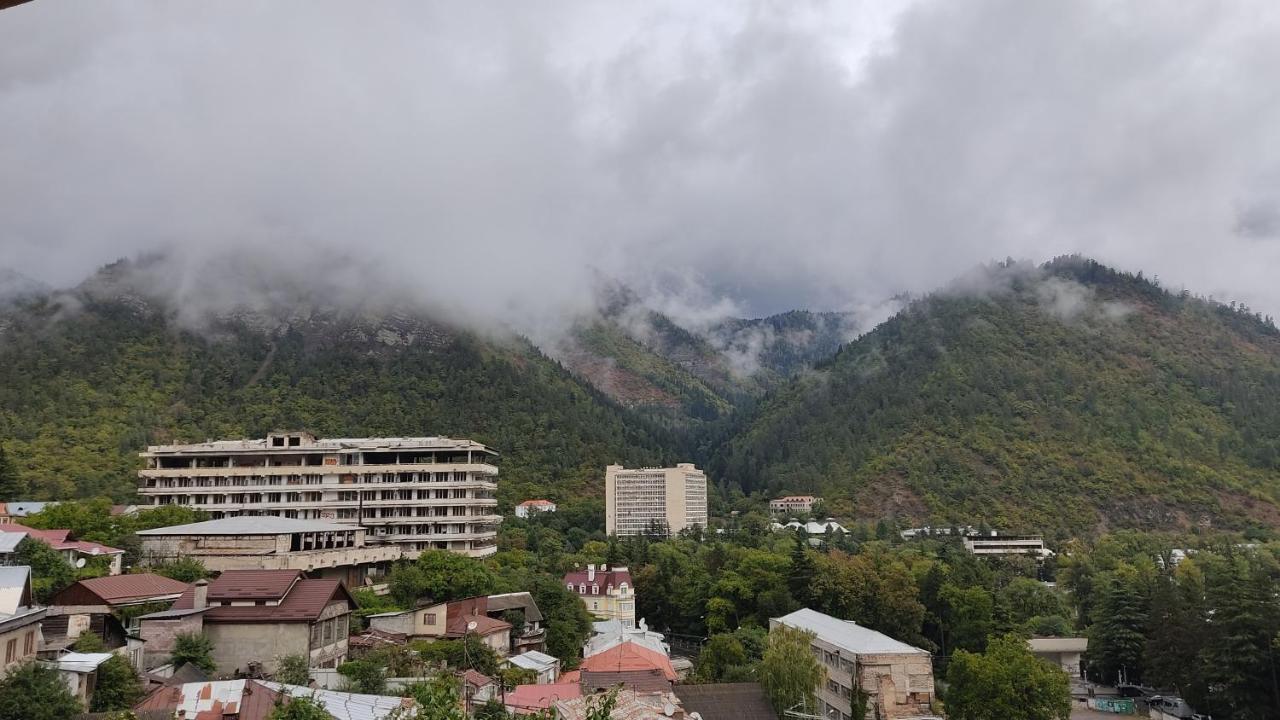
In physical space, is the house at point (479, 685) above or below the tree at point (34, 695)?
below

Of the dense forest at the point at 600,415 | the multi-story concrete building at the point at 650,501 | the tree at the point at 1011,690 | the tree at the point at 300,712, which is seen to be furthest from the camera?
the multi-story concrete building at the point at 650,501

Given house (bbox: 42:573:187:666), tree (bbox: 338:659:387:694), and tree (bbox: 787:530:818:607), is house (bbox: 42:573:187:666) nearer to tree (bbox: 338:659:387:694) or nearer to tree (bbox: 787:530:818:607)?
tree (bbox: 338:659:387:694)

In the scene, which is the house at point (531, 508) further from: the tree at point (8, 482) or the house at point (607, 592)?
the tree at point (8, 482)

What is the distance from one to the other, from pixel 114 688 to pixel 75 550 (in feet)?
63.4

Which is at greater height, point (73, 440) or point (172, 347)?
point (172, 347)

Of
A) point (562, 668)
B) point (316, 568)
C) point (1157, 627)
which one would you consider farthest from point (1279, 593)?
point (316, 568)

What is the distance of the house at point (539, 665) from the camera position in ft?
132

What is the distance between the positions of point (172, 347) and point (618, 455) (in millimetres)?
71088

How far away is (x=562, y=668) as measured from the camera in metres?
48.7

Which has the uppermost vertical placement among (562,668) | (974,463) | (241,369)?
(241,369)

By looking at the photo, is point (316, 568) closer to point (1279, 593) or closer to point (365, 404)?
point (1279, 593)

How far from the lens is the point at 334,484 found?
237 feet

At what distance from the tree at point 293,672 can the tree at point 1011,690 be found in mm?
30868

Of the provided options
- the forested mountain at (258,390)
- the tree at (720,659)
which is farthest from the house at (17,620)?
the forested mountain at (258,390)
